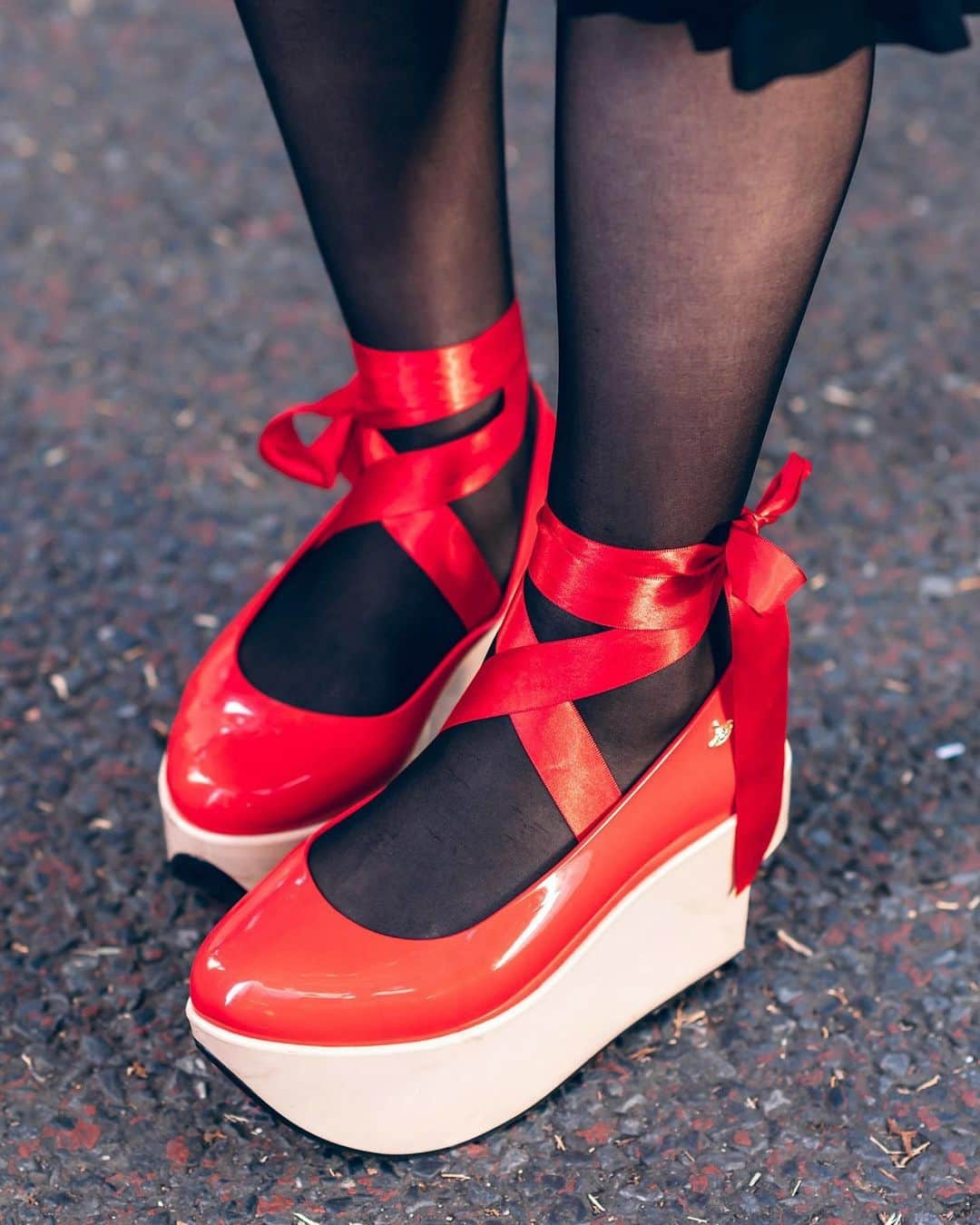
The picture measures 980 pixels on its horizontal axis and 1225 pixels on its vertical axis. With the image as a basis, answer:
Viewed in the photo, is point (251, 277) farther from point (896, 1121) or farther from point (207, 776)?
point (896, 1121)

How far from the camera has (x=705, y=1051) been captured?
3.06 ft

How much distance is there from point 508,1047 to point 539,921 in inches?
3.2

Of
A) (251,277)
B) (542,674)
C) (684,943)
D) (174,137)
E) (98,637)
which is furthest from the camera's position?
(174,137)

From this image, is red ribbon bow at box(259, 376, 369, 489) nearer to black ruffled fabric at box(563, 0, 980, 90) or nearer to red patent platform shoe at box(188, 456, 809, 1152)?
red patent platform shoe at box(188, 456, 809, 1152)

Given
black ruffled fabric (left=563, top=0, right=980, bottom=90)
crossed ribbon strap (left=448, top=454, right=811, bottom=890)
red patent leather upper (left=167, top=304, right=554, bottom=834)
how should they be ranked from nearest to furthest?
black ruffled fabric (left=563, top=0, right=980, bottom=90), crossed ribbon strap (left=448, top=454, right=811, bottom=890), red patent leather upper (left=167, top=304, right=554, bottom=834)

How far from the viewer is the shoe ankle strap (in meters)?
0.98

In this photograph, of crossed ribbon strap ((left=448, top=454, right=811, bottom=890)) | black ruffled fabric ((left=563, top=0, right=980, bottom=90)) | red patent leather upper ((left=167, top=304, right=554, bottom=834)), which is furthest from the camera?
red patent leather upper ((left=167, top=304, right=554, bottom=834))

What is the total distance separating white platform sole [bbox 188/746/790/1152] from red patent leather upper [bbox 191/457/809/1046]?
13 millimetres

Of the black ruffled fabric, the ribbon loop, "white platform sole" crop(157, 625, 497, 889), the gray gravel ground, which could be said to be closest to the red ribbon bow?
the ribbon loop

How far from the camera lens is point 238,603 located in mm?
1310

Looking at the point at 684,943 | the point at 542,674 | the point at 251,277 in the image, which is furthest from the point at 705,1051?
the point at 251,277

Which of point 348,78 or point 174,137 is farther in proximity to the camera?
point 174,137

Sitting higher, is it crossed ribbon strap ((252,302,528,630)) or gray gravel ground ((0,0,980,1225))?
crossed ribbon strap ((252,302,528,630))

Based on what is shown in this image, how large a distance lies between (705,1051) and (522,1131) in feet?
0.46
